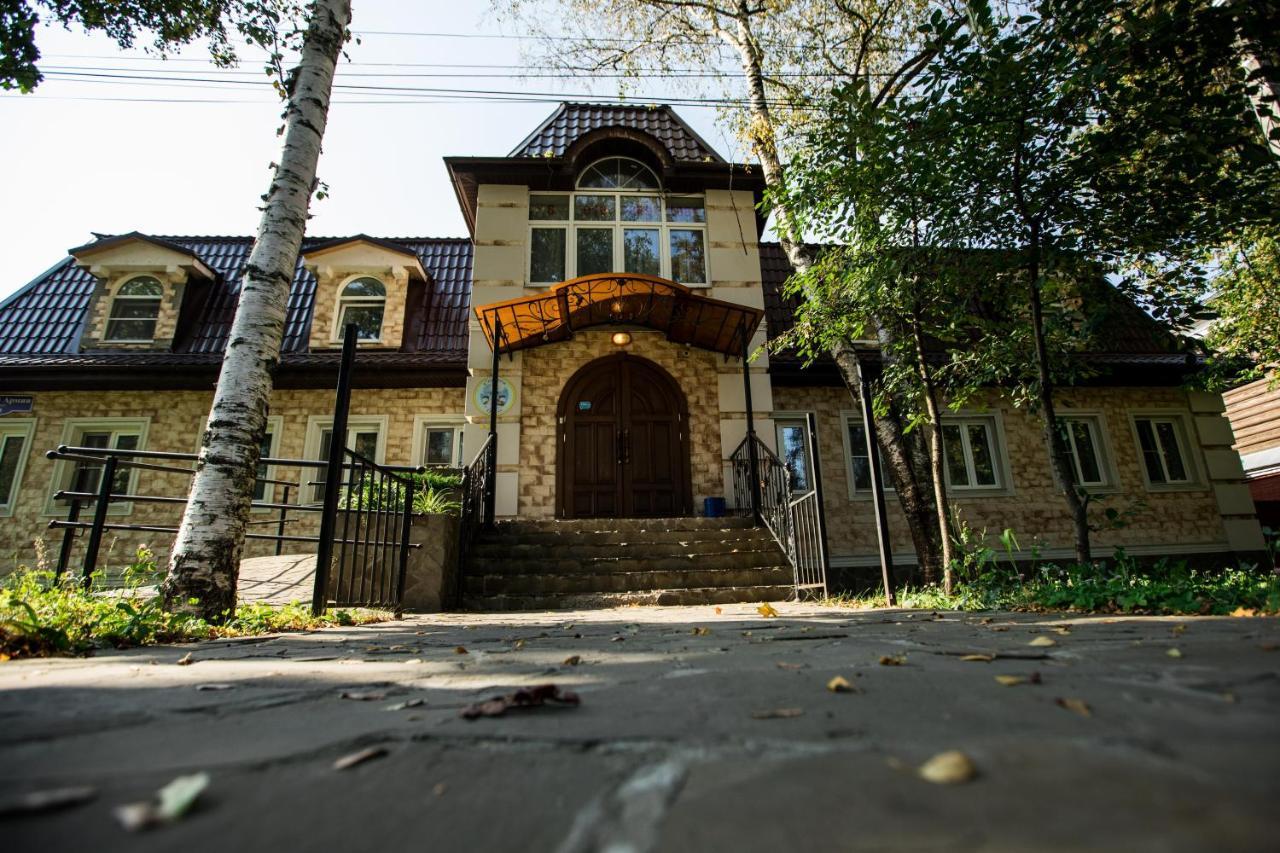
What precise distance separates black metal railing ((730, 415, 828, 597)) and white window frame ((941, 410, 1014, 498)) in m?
4.13

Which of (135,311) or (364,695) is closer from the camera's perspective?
(364,695)

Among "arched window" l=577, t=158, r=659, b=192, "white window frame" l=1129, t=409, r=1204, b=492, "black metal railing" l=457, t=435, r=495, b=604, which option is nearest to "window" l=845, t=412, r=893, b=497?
"white window frame" l=1129, t=409, r=1204, b=492

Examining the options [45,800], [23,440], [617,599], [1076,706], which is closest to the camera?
[45,800]

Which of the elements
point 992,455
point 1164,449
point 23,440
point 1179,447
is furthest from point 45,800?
point 1179,447

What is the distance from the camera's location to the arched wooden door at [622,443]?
9.80 m

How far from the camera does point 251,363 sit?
3.87 meters

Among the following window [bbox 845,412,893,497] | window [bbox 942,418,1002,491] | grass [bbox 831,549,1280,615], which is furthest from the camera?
window [bbox 942,418,1002,491]

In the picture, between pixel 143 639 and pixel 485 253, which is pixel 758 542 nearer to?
pixel 143 639

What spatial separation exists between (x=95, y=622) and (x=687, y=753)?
3110 millimetres

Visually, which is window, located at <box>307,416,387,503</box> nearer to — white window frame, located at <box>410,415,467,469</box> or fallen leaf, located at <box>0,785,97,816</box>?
white window frame, located at <box>410,415,467,469</box>

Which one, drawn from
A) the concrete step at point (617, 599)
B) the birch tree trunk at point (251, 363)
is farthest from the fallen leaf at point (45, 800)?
the concrete step at point (617, 599)

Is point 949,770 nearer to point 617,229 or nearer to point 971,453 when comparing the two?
point 617,229

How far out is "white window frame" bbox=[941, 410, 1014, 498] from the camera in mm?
10547

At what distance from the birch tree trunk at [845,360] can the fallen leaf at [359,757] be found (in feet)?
17.4
